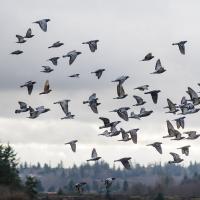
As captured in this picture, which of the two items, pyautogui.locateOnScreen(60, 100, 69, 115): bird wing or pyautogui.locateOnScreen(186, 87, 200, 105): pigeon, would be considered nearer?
pyautogui.locateOnScreen(60, 100, 69, 115): bird wing

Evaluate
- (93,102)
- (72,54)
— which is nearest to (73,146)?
(93,102)

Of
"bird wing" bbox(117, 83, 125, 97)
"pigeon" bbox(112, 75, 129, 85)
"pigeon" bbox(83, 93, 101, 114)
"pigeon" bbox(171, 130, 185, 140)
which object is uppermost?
"pigeon" bbox(112, 75, 129, 85)

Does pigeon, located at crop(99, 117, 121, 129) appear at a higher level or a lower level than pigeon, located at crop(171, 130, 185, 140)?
higher

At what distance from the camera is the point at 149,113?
261ft

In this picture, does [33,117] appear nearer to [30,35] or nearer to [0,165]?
[30,35]

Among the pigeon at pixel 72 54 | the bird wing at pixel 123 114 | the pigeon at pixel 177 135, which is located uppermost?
the pigeon at pixel 72 54

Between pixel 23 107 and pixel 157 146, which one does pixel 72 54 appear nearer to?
pixel 23 107

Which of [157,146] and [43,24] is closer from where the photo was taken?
[43,24]

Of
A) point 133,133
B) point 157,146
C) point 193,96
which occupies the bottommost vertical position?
point 157,146

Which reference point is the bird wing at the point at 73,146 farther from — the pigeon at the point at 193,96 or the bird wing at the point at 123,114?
the pigeon at the point at 193,96

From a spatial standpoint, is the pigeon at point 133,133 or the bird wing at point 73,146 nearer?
the bird wing at point 73,146

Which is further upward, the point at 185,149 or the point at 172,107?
the point at 172,107

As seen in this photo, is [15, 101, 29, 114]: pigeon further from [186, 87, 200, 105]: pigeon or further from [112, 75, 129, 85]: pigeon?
[186, 87, 200, 105]: pigeon

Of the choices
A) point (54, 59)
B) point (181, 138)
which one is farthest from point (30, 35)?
point (181, 138)
